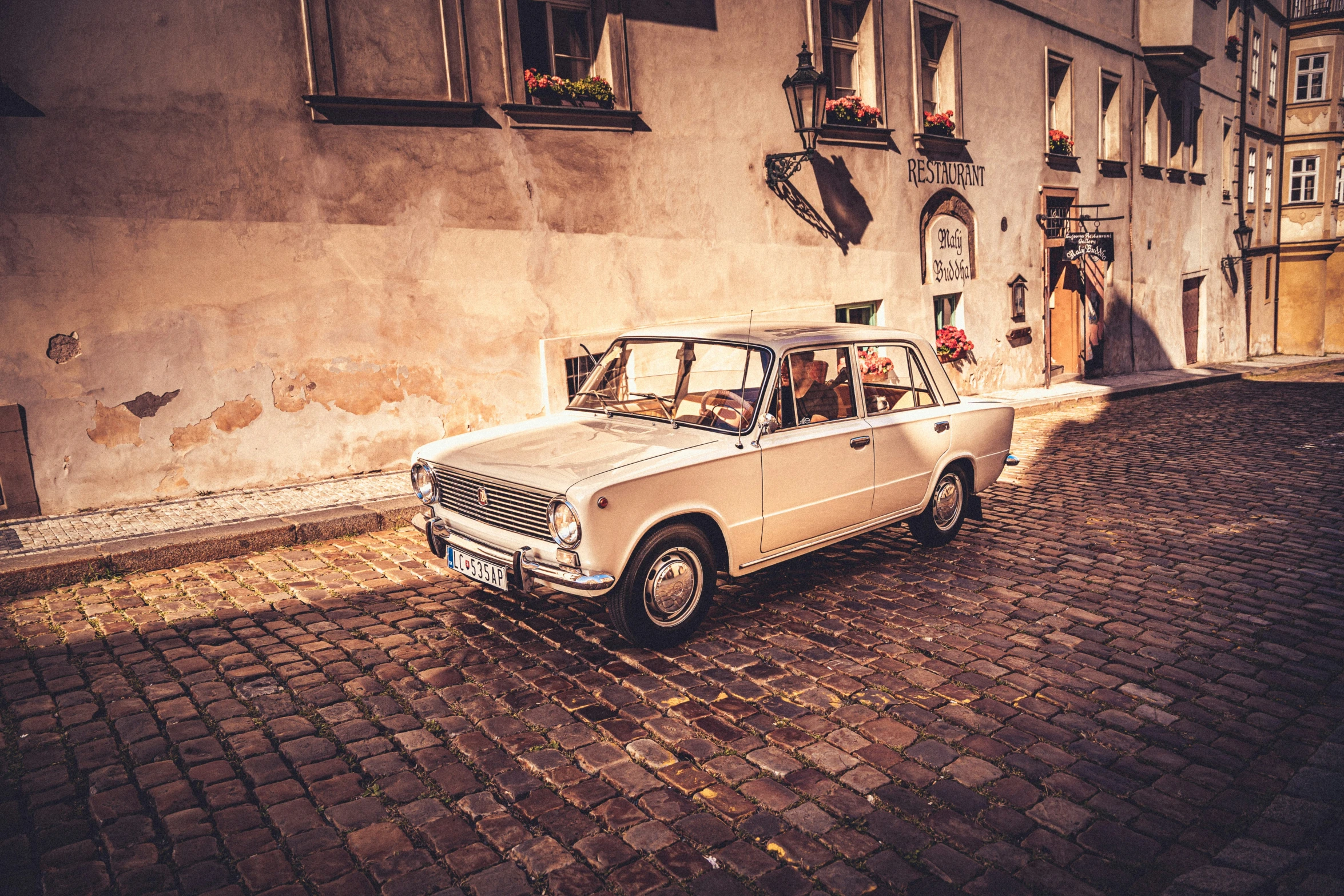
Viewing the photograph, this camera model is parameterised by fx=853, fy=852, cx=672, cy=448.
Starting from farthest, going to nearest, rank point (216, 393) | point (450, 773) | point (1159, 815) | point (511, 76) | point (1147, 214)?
1. point (1147, 214)
2. point (511, 76)
3. point (216, 393)
4. point (450, 773)
5. point (1159, 815)

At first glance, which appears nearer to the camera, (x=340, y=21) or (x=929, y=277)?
(x=340, y=21)

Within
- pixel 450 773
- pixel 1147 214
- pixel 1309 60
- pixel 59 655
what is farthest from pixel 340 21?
pixel 1309 60

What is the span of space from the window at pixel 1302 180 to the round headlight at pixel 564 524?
34.1 m

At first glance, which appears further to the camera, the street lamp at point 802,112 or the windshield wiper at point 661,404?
the street lamp at point 802,112

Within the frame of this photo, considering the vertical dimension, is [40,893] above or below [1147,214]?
below

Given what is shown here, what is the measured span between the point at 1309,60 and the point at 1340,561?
104 ft

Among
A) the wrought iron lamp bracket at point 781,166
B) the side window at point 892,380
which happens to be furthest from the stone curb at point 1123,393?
the side window at point 892,380

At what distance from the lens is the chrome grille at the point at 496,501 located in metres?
4.34

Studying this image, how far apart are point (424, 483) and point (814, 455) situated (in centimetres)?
237

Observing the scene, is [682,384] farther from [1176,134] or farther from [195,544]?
[1176,134]

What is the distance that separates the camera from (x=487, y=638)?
470 cm

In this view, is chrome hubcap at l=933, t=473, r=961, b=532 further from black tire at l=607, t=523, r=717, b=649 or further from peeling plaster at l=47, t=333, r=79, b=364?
peeling plaster at l=47, t=333, r=79, b=364

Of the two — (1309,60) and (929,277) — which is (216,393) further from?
(1309,60)

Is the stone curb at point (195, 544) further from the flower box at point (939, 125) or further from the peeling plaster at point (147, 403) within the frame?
the flower box at point (939, 125)
